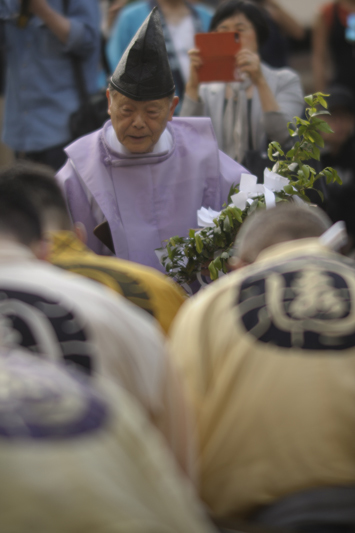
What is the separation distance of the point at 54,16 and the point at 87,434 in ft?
12.4

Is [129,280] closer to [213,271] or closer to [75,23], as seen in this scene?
[213,271]

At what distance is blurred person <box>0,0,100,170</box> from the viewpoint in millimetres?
4824

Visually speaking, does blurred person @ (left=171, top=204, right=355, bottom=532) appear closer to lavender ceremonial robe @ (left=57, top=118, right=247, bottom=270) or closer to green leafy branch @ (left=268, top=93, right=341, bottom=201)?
green leafy branch @ (left=268, top=93, right=341, bottom=201)

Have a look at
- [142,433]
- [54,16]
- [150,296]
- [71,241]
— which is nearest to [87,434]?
[142,433]

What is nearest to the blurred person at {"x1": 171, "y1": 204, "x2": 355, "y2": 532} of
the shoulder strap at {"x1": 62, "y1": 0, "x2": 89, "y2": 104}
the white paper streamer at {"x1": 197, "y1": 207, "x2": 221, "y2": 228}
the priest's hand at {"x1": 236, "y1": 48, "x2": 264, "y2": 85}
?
the white paper streamer at {"x1": 197, "y1": 207, "x2": 221, "y2": 228}

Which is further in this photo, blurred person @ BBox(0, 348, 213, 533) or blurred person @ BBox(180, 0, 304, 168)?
blurred person @ BBox(180, 0, 304, 168)

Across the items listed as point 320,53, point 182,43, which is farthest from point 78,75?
point 320,53

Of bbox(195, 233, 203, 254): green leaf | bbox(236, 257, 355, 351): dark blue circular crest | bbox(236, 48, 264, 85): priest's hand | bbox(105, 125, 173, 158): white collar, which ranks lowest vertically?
bbox(195, 233, 203, 254): green leaf

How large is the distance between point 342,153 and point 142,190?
2.49m

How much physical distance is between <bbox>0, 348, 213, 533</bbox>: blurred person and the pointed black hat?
2164mm

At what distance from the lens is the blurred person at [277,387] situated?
1.89 metres

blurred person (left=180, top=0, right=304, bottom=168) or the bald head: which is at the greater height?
the bald head

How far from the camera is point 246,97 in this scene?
431 cm

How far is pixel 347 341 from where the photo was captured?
1.94 metres
